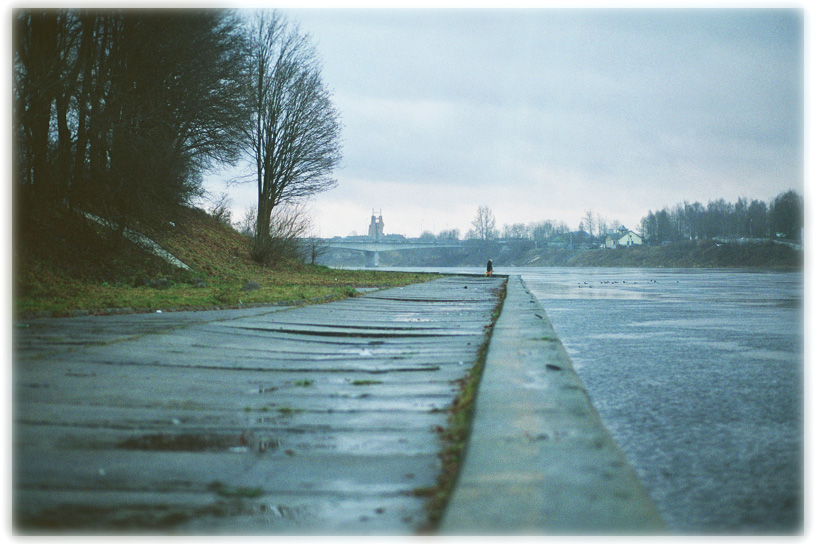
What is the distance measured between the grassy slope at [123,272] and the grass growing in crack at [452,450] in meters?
6.46

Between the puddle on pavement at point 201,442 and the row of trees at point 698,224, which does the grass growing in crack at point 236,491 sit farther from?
the row of trees at point 698,224

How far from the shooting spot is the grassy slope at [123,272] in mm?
10227

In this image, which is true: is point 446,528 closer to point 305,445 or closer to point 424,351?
point 305,445

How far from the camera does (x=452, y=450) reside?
2805 millimetres

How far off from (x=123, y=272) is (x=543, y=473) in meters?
15.7

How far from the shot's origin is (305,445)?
2986 mm

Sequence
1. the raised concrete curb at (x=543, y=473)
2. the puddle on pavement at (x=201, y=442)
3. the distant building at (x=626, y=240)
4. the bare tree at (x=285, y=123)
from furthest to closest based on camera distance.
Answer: the distant building at (x=626, y=240)
the bare tree at (x=285, y=123)
the puddle on pavement at (x=201, y=442)
the raised concrete curb at (x=543, y=473)

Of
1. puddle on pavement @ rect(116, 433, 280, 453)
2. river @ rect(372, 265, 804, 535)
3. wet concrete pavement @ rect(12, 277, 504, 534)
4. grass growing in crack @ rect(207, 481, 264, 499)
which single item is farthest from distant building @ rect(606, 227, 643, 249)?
grass growing in crack @ rect(207, 481, 264, 499)

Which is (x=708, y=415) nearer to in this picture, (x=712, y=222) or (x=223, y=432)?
(x=223, y=432)

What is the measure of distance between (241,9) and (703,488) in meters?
24.9

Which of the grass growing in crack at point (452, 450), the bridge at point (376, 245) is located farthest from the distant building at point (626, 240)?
the grass growing in crack at point (452, 450)

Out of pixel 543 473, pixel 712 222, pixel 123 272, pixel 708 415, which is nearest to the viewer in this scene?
pixel 543 473

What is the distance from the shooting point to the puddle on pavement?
9.56 ft

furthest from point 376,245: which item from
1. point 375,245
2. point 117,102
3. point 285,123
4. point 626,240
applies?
point 626,240
